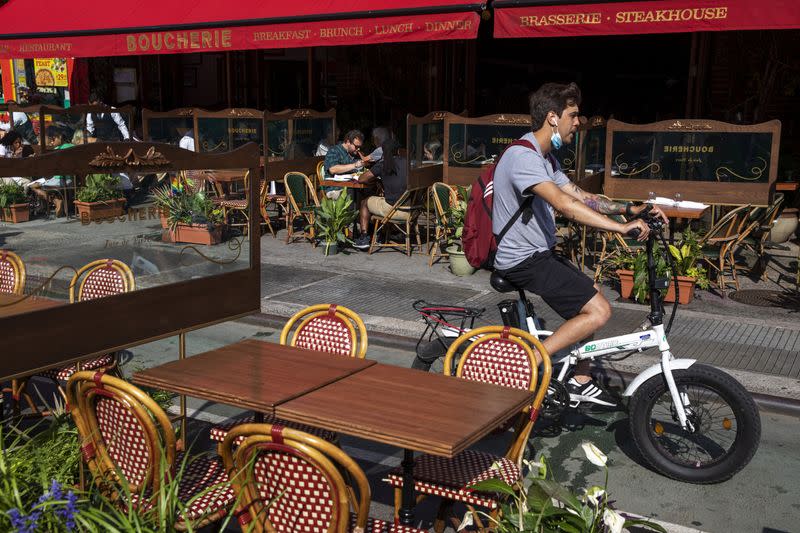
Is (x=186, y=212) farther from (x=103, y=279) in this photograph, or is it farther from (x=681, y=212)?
(x=681, y=212)

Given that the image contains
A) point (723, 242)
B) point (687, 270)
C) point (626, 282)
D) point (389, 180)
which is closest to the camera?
point (687, 270)

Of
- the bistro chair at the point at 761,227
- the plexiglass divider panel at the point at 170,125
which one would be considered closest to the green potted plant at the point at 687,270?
the bistro chair at the point at 761,227

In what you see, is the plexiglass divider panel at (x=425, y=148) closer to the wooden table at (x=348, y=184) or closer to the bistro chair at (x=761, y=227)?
the wooden table at (x=348, y=184)

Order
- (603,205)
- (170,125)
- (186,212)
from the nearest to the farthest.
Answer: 1. (186,212)
2. (603,205)
3. (170,125)

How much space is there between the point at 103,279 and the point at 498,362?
1.98 m

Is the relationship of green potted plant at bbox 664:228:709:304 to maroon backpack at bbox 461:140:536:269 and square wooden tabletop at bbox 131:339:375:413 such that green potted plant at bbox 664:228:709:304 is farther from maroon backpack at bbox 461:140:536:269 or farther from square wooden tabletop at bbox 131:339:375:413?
square wooden tabletop at bbox 131:339:375:413

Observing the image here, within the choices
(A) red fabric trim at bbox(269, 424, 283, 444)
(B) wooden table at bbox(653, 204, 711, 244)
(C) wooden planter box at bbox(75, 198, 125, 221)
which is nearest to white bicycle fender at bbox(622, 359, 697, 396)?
(A) red fabric trim at bbox(269, 424, 283, 444)

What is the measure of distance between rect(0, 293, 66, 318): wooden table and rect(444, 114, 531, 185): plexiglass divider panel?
7411 millimetres

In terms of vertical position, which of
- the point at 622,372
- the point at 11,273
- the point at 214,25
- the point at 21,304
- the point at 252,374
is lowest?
the point at 622,372

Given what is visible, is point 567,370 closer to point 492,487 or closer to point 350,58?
point 492,487

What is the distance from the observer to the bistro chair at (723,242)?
29.4ft

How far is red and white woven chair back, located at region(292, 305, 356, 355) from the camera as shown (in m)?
4.60

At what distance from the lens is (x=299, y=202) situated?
11812 millimetres

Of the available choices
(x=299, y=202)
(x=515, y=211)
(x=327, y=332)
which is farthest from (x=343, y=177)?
(x=327, y=332)
